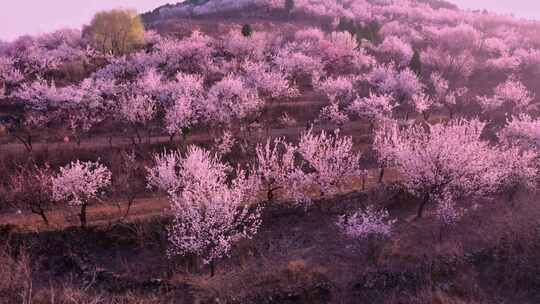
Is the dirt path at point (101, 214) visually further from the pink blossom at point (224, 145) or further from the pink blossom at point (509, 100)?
the pink blossom at point (509, 100)

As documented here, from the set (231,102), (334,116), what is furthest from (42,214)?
(334,116)

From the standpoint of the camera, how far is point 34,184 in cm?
3019

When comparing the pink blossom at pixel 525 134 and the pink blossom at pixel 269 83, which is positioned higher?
the pink blossom at pixel 269 83

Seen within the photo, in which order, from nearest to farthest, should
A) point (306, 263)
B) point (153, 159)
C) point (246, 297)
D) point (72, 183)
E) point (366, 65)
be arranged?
point (246, 297), point (306, 263), point (72, 183), point (153, 159), point (366, 65)

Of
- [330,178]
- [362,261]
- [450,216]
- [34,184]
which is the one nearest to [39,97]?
[34,184]

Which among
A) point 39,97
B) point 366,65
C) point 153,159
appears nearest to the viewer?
point 153,159

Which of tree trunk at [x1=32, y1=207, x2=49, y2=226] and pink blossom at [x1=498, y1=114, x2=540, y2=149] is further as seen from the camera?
pink blossom at [x1=498, y1=114, x2=540, y2=149]

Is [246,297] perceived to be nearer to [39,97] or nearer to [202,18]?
[39,97]

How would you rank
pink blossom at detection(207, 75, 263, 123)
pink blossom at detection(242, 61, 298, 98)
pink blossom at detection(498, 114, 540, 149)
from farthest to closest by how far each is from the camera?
pink blossom at detection(242, 61, 298, 98) → pink blossom at detection(207, 75, 263, 123) → pink blossom at detection(498, 114, 540, 149)

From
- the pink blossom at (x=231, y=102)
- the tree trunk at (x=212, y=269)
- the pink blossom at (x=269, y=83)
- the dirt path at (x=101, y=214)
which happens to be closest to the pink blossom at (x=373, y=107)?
the pink blossom at (x=269, y=83)

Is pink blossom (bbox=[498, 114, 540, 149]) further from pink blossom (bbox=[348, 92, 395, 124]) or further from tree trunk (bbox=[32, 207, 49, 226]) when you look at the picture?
tree trunk (bbox=[32, 207, 49, 226])

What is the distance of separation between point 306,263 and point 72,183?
16.9m

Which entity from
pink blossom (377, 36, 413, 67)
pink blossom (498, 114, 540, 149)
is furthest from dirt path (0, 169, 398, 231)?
pink blossom (377, 36, 413, 67)

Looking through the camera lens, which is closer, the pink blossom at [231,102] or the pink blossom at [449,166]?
the pink blossom at [449,166]
